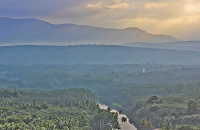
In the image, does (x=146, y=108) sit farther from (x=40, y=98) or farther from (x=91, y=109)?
(x=40, y=98)

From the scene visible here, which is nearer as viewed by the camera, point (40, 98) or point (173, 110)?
point (173, 110)

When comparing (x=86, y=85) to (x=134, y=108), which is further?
(x=86, y=85)

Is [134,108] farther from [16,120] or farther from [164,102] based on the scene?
[16,120]

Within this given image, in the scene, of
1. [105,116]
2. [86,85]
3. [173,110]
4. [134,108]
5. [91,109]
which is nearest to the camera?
[105,116]

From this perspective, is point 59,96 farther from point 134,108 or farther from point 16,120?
point 16,120

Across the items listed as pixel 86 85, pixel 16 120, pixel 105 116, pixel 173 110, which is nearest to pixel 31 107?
pixel 16 120

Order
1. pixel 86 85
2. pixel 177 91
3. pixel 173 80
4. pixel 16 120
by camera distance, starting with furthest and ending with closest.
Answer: pixel 86 85
pixel 173 80
pixel 177 91
pixel 16 120

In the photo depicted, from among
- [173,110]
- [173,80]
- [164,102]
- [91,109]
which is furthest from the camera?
[173,80]

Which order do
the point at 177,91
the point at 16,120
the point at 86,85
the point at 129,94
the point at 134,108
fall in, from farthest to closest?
the point at 86,85, the point at 129,94, the point at 177,91, the point at 134,108, the point at 16,120

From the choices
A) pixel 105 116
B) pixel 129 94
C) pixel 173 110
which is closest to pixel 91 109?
pixel 105 116
